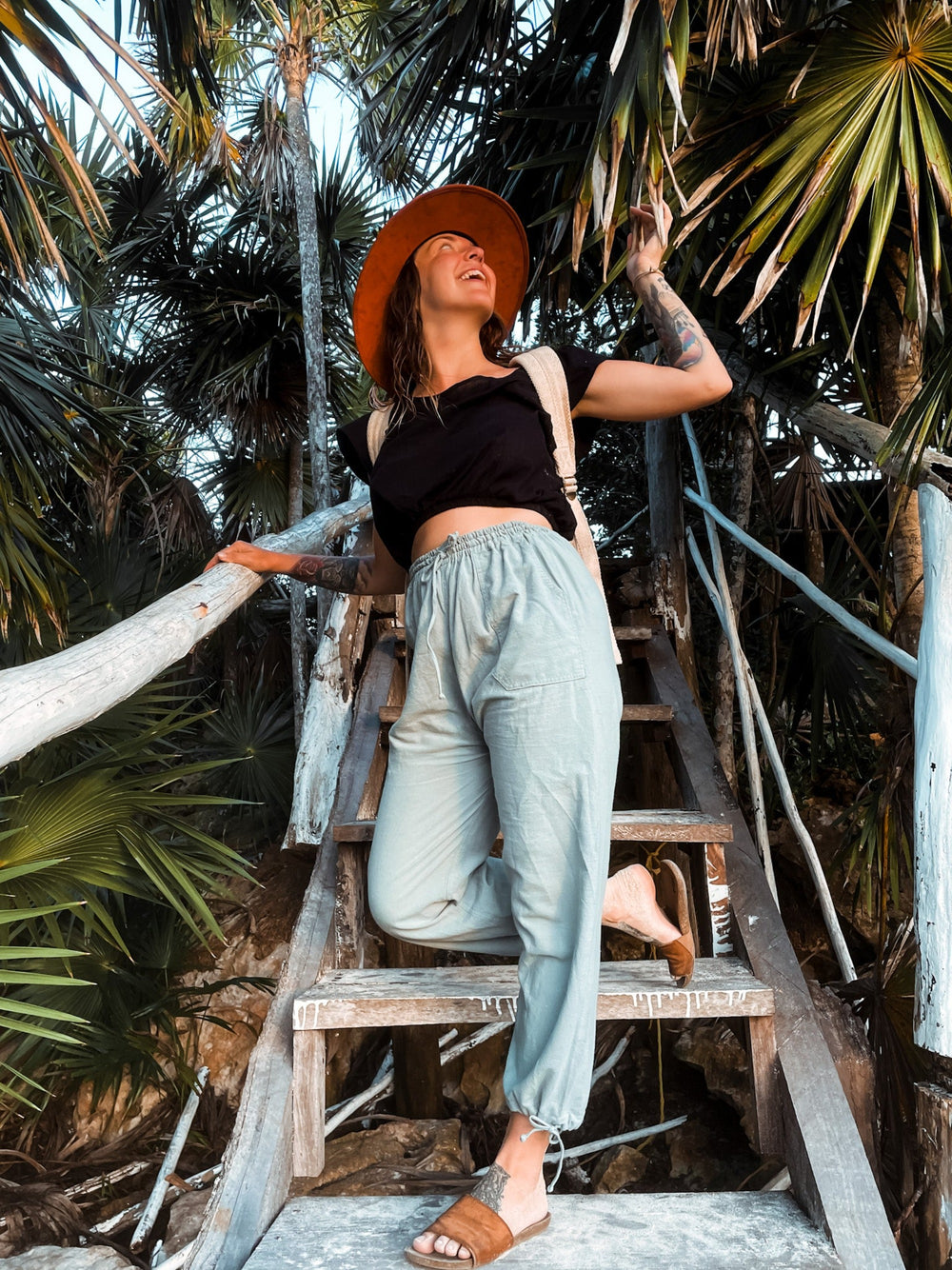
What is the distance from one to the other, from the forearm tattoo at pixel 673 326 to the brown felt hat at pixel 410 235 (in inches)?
16.3

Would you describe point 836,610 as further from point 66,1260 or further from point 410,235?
point 66,1260

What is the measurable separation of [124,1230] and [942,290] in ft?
11.6

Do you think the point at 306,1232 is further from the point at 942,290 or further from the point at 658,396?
the point at 942,290

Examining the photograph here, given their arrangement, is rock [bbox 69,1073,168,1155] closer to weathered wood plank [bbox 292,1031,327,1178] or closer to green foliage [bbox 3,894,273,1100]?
green foliage [bbox 3,894,273,1100]

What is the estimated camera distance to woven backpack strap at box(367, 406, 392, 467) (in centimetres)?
182

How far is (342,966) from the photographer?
202 centimetres

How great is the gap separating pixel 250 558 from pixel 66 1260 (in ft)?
5.74

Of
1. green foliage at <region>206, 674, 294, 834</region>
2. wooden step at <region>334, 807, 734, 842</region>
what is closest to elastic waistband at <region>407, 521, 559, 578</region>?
wooden step at <region>334, 807, 734, 842</region>

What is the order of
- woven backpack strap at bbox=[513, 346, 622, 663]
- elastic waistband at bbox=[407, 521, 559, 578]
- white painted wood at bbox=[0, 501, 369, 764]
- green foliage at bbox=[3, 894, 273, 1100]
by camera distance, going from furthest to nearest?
green foliage at bbox=[3, 894, 273, 1100], woven backpack strap at bbox=[513, 346, 622, 663], elastic waistband at bbox=[407, 521, 559, 578], white painted wood at bbox=[0, 501, 369, 764]

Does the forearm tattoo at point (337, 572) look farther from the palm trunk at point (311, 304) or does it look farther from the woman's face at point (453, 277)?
the palm trunk at point (311, 304)

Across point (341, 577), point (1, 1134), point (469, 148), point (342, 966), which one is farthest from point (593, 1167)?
point (469, 148)

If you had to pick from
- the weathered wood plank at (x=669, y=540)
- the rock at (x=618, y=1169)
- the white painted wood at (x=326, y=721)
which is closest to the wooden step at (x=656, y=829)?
the white painted wood at (x=326, y=721)

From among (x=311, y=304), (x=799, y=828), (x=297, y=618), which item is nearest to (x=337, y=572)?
(x=799, y=828)

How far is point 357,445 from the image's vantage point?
6.06 ft
